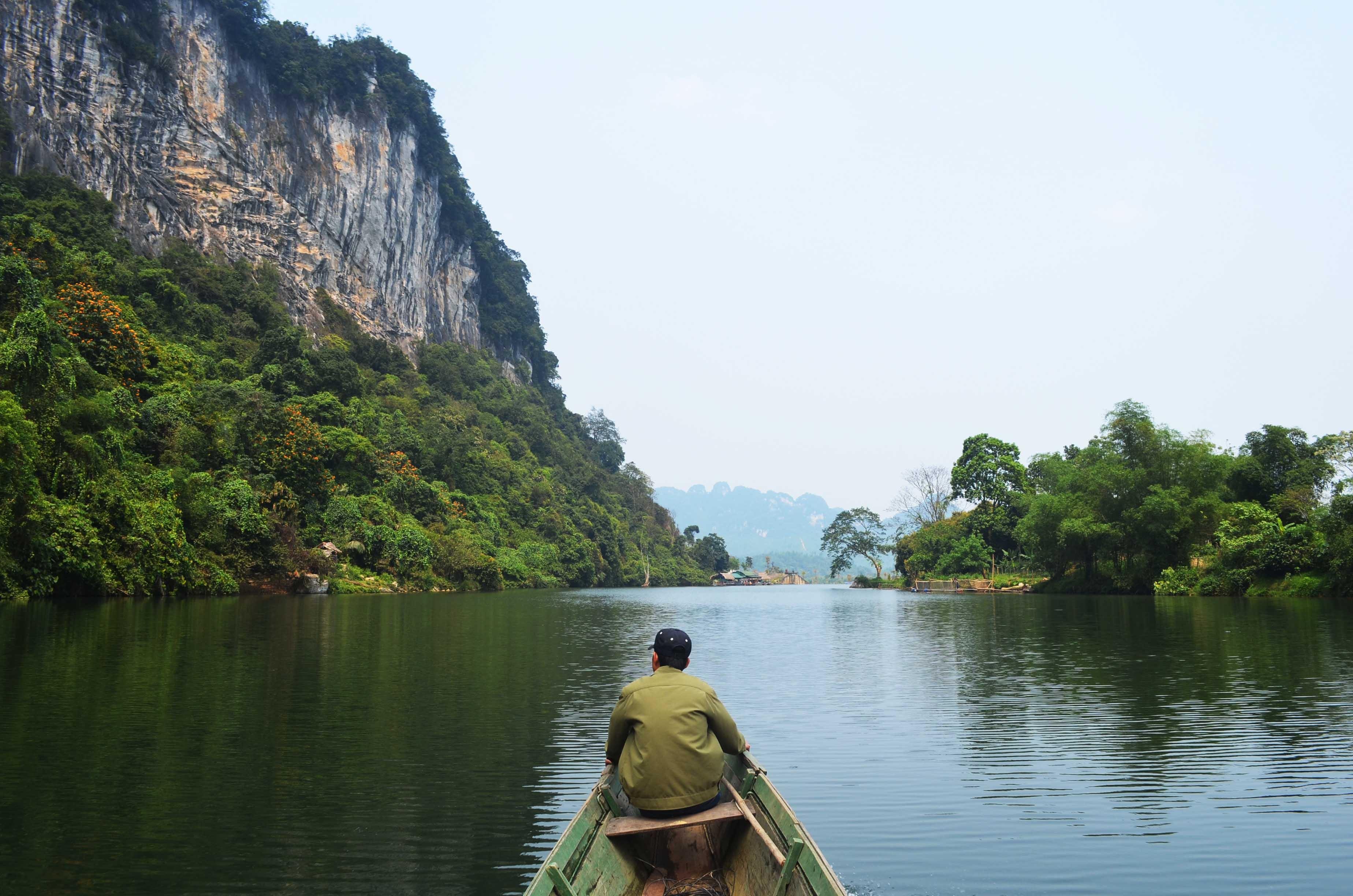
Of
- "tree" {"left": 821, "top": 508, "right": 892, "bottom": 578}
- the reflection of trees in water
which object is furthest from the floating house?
the reflection of trees in water

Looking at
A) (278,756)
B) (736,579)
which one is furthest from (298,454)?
(736,579)

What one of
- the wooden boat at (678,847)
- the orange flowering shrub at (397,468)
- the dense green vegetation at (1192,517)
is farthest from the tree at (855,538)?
the wooden boat at (678,847)

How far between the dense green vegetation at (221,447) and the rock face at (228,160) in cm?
385

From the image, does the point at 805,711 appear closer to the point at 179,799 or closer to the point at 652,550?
the point at 179,799

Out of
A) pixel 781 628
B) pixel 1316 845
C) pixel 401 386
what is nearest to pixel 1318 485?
pixel 781 628

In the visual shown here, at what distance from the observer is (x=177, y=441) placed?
4056 cm

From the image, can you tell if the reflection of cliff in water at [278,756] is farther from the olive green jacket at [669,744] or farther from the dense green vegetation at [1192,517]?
the dense green vegetation at [1192,517]

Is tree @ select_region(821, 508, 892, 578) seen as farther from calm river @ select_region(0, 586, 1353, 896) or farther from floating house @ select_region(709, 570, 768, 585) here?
calm river @ select_region(0, 586, 1353, 896)

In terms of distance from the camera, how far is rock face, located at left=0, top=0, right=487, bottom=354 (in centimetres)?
6288

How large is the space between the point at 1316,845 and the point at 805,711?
726 centimetres

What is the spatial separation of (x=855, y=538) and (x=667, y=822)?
4093 inches

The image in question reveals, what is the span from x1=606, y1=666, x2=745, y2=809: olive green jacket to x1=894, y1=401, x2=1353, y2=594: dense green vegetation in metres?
37.2

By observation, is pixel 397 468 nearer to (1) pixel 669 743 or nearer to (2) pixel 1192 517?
(2) pixel 1192 517

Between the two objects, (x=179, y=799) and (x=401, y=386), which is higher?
(x=401, y=386)
